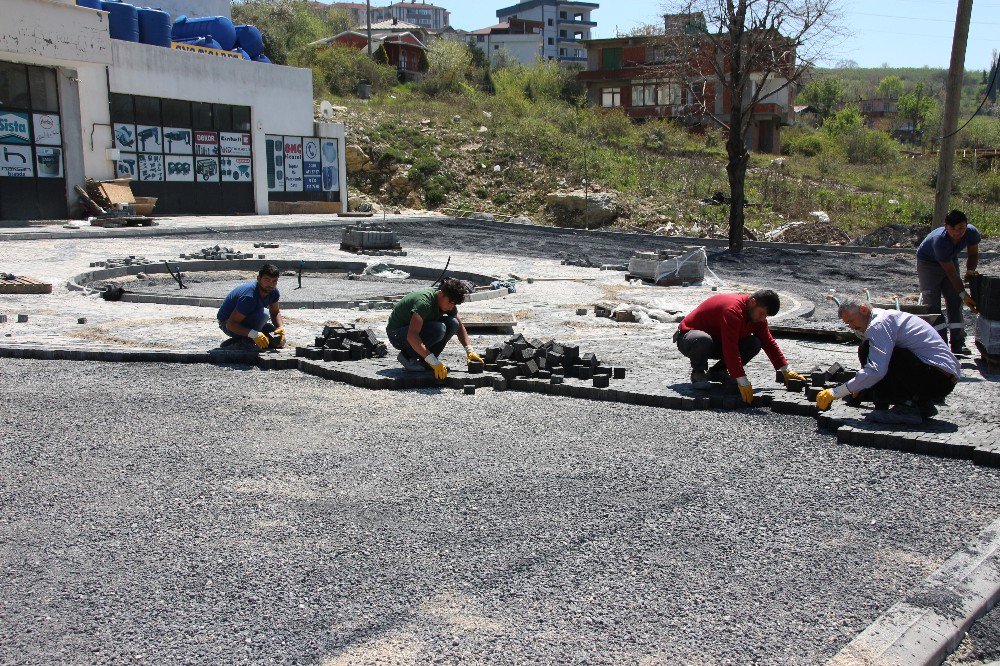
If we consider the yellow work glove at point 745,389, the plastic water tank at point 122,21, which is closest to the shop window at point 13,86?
the plastic water tank at point 122,21

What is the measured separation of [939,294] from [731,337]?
3.98 meters

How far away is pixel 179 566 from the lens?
430 cm

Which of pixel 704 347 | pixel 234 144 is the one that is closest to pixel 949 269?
pixel 704 347

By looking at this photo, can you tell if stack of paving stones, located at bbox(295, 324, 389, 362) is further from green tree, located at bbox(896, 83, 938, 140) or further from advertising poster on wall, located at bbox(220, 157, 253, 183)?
green tree, located at bbox(896, 83, 938, 140)

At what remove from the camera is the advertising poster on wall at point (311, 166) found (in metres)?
36.5

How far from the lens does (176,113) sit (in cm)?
3153

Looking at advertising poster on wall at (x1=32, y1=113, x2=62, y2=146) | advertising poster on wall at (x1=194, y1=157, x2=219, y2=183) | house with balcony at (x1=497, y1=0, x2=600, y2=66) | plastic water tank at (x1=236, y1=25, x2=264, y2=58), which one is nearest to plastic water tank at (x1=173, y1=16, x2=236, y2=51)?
plastic water tank at (x1=236, y1=25, x2=264, y2=58)

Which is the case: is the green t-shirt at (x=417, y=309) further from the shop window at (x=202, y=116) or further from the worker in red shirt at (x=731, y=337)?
the shop window at (x=202, y=116)

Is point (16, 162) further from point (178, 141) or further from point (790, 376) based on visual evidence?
point (790, 376)

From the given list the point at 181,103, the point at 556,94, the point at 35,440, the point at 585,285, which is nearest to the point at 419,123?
the point at 181,103

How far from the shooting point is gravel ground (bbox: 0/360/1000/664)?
3.69 meters

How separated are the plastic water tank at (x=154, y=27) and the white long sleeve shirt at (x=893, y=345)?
99.8 ft

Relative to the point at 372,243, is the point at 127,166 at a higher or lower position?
higher

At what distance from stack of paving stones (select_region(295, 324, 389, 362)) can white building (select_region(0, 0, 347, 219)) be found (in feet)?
67.9
